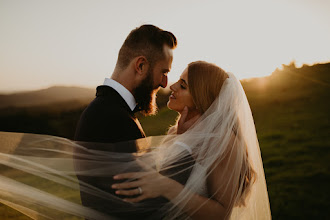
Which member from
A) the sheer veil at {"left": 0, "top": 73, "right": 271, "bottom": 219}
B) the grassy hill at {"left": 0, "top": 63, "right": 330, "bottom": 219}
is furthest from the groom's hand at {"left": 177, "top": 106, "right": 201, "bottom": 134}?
the grassy hill at {"left": 0, "top": 63, "right": 330, "bottom": 219}

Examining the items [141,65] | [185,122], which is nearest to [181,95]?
[185,122]

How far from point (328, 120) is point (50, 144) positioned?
1018 cm

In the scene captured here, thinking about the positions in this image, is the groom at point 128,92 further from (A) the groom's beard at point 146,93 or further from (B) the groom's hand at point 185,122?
(B) the groom's hand at point 185,122

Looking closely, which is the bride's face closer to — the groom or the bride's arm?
the groom

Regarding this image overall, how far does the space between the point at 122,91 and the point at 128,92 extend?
0.20 ft

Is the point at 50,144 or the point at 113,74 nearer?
the point at 50,144

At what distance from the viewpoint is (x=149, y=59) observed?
2.94 meters

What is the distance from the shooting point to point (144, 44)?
9.62ft

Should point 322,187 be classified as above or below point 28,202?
below

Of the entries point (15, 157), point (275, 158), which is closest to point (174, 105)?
point (15, 157)

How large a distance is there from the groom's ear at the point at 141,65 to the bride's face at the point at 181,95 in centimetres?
A: 40

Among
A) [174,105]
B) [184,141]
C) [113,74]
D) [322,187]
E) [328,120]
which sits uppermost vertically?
[113,74]

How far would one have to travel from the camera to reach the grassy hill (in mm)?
6746

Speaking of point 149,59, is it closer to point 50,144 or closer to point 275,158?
point 50,144
